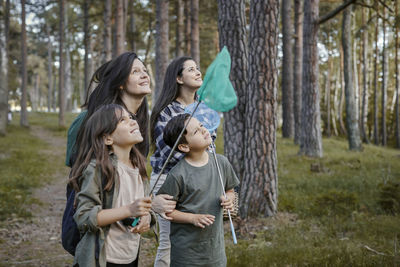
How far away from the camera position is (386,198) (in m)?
7.10

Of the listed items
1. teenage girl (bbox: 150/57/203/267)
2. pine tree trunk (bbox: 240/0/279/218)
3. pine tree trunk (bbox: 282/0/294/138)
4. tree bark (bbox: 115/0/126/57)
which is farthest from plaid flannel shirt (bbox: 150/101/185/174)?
pine tree trunk (bbox: 282/0/294/138)

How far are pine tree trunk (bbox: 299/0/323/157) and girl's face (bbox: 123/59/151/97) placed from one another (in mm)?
11382

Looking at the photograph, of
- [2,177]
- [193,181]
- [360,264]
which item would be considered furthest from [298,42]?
[193,181]

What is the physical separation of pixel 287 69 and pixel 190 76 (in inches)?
646

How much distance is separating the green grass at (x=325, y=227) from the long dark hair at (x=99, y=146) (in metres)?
2.58

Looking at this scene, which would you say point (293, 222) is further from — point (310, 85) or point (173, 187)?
point (310, 85)

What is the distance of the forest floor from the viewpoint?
4.72 m

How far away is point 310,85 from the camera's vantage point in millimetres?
13672

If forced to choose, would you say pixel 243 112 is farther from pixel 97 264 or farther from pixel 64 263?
pixel 97 264

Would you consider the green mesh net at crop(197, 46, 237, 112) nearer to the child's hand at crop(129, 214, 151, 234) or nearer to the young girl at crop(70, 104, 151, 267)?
the young girl at crop(70, 104, 151, 267)

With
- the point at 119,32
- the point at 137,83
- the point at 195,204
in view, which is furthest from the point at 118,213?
the point at 119,32

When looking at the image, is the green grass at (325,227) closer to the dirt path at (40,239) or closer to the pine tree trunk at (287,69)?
the dirt path at (40,239)

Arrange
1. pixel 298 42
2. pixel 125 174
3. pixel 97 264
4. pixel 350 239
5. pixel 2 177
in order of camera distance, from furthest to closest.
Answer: pixel 298 42 < pixel 2 177 < pixel 350 239 < pixel 125 174 < pixel 97 264

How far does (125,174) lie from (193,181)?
1.61 feet
